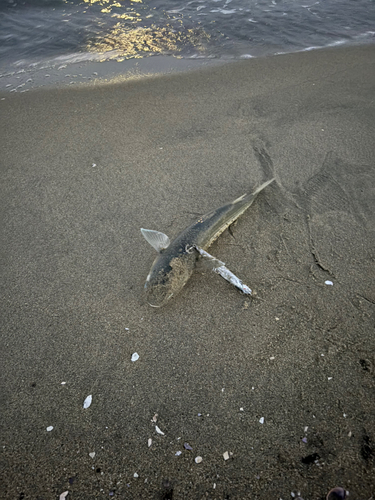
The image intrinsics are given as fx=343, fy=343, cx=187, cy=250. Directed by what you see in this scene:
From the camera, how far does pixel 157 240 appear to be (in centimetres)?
349

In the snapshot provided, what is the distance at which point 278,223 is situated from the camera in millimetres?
3967

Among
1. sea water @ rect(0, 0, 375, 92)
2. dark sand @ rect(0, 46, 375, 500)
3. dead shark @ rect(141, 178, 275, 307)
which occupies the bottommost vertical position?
dark sand @ rect(0, 46, 375, 500)

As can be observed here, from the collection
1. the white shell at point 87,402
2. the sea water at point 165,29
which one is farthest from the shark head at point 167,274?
the sea water at point 165,29

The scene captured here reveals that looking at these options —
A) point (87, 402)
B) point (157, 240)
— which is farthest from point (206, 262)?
point (87, 402)

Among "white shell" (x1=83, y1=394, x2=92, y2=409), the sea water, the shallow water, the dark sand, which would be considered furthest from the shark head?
the shallow water

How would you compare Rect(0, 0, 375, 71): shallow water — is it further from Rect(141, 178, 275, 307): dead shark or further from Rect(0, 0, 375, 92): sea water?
Rect(141, 178, 275, 307): dead shark

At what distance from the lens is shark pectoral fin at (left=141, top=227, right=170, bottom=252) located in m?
3.46

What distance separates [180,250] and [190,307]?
56 centimetres

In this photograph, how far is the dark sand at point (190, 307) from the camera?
7.41 feet

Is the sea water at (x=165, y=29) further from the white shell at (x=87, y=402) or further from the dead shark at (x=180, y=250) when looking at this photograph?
the white shell at (x=87, y=402)

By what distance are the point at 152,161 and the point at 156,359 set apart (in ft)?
9.77

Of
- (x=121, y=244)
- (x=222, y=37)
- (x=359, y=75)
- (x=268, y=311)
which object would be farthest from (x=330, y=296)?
(x=222, y=37)

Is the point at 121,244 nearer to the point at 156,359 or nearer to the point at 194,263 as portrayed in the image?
the point at 194,263

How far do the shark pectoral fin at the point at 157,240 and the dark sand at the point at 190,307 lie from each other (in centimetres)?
29
